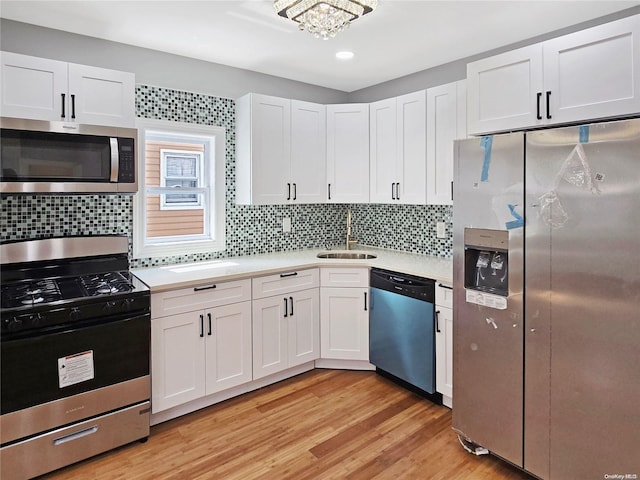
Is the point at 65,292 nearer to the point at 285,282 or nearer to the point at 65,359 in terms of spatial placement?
the point at 65,359

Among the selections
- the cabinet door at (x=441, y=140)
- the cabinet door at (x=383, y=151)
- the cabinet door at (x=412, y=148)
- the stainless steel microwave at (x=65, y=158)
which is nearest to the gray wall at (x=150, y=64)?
the stainless steel microwave at (x=65, y=158)

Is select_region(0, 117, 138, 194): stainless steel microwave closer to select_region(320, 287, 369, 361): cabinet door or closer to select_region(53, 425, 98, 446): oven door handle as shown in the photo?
select_region(53, 425, 98, 446): oven door handle

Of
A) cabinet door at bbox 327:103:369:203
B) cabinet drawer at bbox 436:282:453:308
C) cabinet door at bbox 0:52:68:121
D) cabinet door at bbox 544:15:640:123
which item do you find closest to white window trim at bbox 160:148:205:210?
cabinet door at bbox 0:52:68:121

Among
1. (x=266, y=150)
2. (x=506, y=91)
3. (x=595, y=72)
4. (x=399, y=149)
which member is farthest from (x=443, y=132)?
(x=266, y=150)

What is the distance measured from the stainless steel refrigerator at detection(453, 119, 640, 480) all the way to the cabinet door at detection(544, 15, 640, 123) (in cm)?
24

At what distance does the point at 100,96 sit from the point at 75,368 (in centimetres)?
161

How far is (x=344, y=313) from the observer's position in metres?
3.29


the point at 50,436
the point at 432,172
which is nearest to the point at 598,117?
the point at 432,172

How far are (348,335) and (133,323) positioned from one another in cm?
167

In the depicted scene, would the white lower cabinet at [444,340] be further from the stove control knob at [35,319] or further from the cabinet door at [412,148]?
the stove control knob at [35,319]

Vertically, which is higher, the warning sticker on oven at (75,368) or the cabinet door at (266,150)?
the cabinet door at (266,150)

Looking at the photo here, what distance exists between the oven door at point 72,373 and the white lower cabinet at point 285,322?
0.83m

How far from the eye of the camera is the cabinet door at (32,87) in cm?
219

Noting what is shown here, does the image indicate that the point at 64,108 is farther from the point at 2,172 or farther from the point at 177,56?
the point at 177,56
